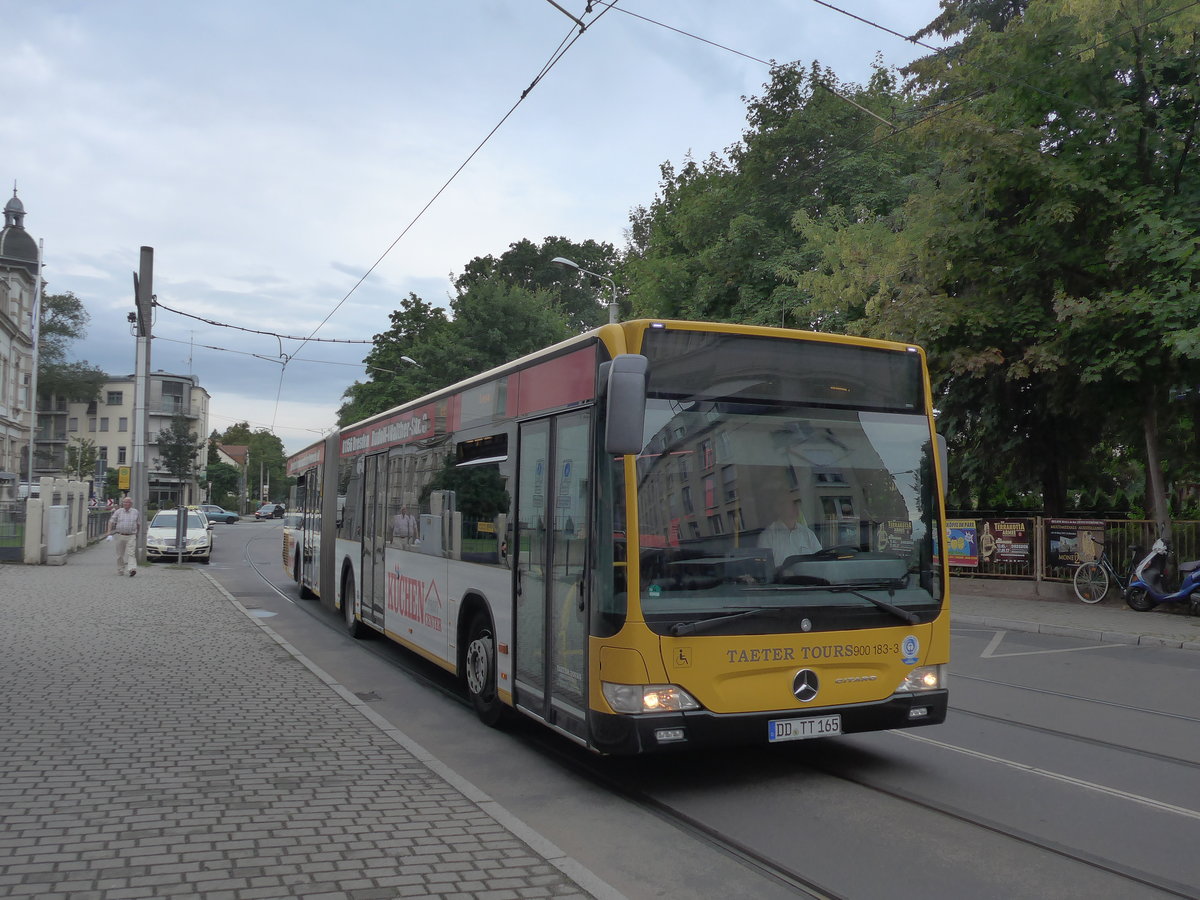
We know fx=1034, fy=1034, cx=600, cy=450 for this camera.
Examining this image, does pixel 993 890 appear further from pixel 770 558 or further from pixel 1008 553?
pixel 1008 553

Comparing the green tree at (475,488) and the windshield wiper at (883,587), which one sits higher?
the green tree at (475,488)

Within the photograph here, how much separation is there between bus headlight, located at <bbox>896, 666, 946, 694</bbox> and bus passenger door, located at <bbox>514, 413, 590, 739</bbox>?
200 cm

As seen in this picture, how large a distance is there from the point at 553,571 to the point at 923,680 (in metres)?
2.40

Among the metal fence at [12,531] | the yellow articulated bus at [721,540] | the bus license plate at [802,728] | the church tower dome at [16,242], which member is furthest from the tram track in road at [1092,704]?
the church tower dome at [16,242]

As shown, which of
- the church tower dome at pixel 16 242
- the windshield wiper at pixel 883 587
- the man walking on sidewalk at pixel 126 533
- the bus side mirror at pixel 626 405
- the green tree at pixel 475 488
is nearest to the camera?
the bus side mirror at pixel 626 405

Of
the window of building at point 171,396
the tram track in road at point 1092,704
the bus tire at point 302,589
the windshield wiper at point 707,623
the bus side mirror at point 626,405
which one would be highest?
the window of building at point 171,396

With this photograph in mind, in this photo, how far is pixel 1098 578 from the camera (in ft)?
60.2

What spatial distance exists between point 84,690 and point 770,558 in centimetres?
610

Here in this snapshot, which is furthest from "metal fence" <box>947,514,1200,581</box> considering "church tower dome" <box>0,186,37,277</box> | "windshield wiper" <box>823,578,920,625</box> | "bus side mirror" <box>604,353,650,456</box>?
"church tower dome" <box>0,186,37,277</box>

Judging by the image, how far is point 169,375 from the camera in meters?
107

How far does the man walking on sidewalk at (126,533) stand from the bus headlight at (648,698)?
58.2 feet

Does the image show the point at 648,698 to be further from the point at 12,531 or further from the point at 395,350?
the point at 395,350

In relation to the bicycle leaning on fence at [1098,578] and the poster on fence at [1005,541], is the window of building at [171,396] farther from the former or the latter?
the bicycle leaning on fence at [1098,578]

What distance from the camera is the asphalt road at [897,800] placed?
4742 mm
